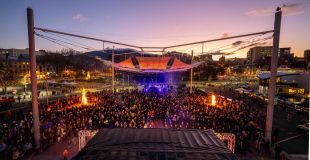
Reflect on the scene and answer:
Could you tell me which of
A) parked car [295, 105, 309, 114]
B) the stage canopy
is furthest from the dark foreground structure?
parked car [295, 105, 309, 114]

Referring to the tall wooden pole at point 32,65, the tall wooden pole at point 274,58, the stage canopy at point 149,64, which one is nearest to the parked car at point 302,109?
the tall wooden pole at point 274,58

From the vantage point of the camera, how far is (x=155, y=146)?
4.82 m

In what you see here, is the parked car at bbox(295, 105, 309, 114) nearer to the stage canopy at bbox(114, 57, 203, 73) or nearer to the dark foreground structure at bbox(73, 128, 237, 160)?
the stage canopy at bbox(114, 57, 203, 73)

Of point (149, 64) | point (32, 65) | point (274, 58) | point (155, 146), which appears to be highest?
point (274, 58)

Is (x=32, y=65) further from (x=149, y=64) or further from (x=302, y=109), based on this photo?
(x=302, y=109)

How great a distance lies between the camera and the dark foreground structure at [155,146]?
4328mm

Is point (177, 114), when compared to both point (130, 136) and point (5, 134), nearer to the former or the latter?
point (130, 136)

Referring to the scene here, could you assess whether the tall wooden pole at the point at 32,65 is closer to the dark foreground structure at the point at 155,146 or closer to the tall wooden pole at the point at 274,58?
the dark foreground structure at the point at 155,146

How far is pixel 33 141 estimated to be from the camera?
1122 centimetres

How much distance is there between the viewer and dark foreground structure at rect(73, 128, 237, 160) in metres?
4.33

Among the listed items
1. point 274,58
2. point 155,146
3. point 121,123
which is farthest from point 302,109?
point 155,146

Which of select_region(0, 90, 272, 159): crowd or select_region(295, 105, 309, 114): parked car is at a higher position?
select_region(0, 90, 272, 159): crowd

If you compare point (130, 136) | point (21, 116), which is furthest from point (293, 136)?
point (21, 116)

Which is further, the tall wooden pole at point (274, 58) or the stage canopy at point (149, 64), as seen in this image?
the stage canopy at point (149, 64)
